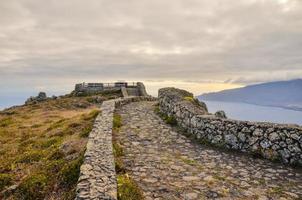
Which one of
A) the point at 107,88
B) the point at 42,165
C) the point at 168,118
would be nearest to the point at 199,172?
the point at 42,165

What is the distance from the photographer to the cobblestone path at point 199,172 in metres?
8.70

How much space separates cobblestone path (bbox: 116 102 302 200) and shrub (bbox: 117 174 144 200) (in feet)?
0.88

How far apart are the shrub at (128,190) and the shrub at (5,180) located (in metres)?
5.24

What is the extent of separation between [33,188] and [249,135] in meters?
7.96

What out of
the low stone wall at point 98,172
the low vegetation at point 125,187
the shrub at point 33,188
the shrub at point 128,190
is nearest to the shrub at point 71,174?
the low stone wall at point 98,172

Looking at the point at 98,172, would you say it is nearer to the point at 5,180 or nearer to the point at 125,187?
the point at 125,187

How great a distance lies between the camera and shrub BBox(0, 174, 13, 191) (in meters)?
11.6

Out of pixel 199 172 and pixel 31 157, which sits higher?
pixel 199 172

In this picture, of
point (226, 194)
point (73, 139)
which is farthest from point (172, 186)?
point (73, 139)

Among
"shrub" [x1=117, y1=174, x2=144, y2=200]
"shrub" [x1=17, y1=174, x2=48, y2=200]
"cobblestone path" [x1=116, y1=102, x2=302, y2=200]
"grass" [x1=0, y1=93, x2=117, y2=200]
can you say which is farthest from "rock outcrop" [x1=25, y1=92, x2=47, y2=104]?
"shrub" [x1=117, y1=174, x2=144, y2=200]

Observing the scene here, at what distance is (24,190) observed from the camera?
10242mm

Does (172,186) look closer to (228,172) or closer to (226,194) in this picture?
(226,194)

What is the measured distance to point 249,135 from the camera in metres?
12.3

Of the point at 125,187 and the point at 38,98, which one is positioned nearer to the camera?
the point at 125,187
